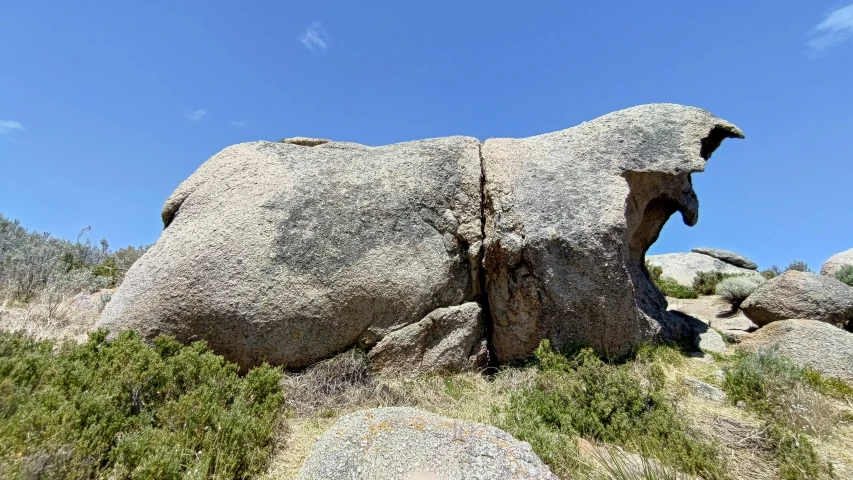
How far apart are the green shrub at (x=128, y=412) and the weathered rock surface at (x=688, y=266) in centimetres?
1724

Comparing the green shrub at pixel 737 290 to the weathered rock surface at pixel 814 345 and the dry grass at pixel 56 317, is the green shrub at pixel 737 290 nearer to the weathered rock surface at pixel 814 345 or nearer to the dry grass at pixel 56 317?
the weathered rock surface at pixel 814 345

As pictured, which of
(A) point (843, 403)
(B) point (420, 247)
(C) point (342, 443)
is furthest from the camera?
(B) point (420, 247)

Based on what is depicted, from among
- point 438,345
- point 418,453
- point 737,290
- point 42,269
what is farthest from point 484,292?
point 42,269

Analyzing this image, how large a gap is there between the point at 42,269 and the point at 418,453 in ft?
33.3

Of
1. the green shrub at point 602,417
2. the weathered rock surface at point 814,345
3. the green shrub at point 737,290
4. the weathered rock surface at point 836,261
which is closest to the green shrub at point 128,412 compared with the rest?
the green shrub at point 602,417

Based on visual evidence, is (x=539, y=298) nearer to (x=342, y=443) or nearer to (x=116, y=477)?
(x=342, y=443)

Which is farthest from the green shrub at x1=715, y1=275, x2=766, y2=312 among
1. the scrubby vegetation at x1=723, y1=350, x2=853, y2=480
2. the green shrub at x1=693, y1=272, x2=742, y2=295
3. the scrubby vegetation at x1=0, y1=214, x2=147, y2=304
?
the scrubby vegetation at x1=0, y1=214, x2=147, y2=304

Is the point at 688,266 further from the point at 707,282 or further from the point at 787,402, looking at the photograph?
the point at 787,402

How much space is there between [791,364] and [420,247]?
4980 millimetres

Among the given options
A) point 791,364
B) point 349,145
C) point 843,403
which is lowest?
point 843,403

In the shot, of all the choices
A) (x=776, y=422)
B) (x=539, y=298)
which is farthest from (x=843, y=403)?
(x=539, y=298)

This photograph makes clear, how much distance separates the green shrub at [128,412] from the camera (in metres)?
3.10

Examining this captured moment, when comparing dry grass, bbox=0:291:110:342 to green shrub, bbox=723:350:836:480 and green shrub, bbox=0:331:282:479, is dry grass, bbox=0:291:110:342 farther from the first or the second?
green shrub, bbox=723:350:836:480

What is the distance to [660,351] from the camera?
669 cm
